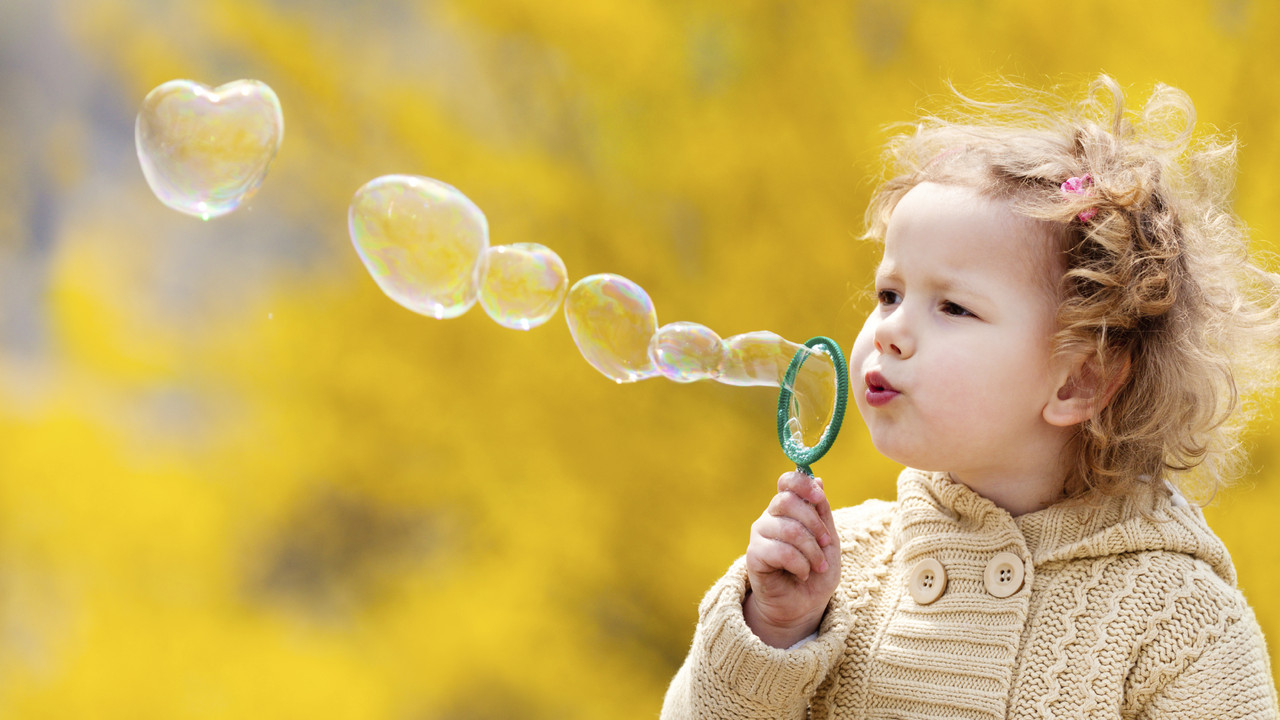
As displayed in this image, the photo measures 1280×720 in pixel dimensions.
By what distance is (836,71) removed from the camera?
2092 millimetres

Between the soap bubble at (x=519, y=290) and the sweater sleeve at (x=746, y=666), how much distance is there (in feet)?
1.41

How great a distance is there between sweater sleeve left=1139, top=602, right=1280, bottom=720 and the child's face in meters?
0.26

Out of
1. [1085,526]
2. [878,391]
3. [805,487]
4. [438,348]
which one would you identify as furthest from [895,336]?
[438,348]

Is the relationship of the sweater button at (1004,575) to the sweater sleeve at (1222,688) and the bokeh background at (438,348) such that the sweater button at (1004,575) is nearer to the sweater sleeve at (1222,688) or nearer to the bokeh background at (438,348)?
the sweater sleeve at (1222,688)

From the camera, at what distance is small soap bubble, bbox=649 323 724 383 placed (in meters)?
1.42

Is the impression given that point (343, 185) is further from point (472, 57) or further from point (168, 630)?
point (168, 630)

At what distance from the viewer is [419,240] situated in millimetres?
1359

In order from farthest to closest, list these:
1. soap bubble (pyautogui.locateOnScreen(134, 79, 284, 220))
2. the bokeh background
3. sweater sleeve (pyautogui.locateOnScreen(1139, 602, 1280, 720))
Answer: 1. the bokeh background
2. soap bubble (pyautogui.locateOnScreen(134, 79, 284, 220))
3. sweater sleeve (pyautogui.locateOnScreen(1139, 602, 1280, 720))

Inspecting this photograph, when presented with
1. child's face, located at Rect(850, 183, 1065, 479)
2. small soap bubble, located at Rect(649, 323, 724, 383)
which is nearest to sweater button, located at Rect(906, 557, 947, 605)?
child's face, located at Rect(850, 183, 1065, 479)

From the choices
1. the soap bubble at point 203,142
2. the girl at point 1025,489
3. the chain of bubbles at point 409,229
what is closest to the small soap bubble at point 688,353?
the chain of bubbles at point 409,229

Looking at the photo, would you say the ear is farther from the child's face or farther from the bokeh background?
the bokeh background

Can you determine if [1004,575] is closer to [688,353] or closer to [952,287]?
[952,287]

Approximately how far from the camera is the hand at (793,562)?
1.13 meters

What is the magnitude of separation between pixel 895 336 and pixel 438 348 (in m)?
1.15
